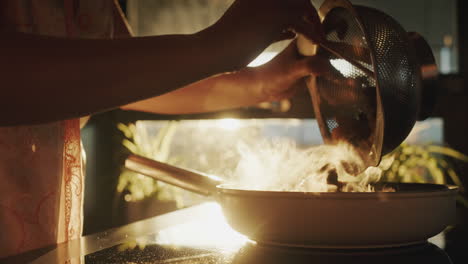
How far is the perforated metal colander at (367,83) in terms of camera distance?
592mm

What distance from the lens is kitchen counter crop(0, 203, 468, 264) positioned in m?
0.56

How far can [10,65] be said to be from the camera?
1.48ft

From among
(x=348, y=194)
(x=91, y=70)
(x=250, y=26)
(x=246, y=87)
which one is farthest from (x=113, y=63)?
(x=246, y=87)

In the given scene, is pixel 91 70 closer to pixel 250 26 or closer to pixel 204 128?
pixel 250 26

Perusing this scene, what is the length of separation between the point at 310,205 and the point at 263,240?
0.28ft

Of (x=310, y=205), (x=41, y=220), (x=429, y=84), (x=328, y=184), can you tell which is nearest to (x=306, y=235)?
(x=310, y=205)

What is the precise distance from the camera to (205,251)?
0.62m

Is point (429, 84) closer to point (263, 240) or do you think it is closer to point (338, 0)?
point (338, 0)

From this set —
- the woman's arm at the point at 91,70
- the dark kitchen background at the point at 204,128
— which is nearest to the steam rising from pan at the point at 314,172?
the woman's arm at the point at 91,70

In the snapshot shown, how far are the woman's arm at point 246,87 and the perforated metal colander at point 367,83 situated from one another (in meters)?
0.03

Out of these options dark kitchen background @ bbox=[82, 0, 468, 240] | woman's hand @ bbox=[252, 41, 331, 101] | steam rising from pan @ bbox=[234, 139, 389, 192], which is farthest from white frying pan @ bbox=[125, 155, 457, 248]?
dark kitchen background @ bbox=[82, 0, 468, 240]

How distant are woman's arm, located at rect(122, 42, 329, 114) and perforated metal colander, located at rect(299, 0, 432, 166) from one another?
29 mm

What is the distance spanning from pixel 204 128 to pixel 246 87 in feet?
4.93

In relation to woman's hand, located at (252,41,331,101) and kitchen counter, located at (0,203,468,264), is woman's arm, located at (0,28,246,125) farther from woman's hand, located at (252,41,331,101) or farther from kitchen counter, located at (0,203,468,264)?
woman's hand, located at (252,41,331,101)
